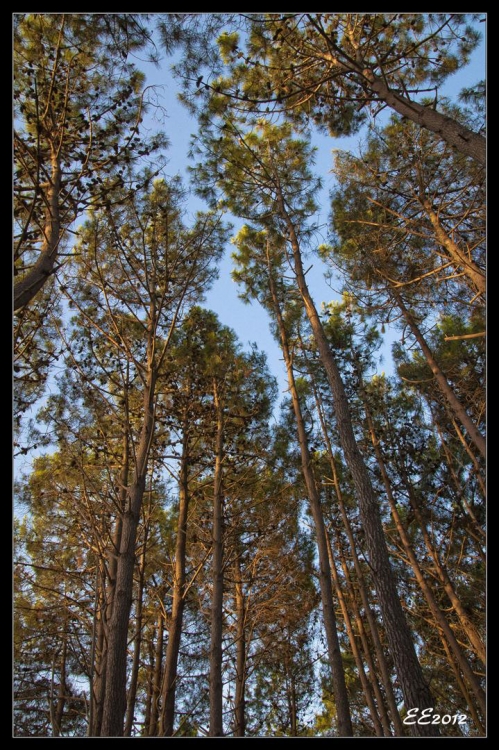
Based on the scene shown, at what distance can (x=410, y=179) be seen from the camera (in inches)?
257

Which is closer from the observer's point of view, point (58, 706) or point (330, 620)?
point (330, 620)

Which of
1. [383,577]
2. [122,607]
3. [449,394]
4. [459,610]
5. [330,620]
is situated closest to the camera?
[122,607]

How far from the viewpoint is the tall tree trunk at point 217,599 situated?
5.42 m

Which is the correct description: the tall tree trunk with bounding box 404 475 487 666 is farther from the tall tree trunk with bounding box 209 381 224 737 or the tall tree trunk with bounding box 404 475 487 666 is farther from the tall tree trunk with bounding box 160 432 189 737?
the tall tree trunk with bounding box 160 432 189 737

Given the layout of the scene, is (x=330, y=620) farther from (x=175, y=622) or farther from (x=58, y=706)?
(x=58, y=706)

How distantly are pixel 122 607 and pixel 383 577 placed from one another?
89.8 inches

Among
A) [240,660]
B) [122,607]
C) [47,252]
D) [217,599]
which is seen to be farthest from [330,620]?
[47,252]

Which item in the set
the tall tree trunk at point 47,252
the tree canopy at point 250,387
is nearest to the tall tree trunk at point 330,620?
Answer: the tree canopy at point 250,387

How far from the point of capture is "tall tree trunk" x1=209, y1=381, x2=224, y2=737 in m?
5.42

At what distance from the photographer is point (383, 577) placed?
410cm

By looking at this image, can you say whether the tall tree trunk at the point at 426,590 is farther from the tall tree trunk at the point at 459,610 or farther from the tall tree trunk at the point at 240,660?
the tall tree trunk at the point at 240,660

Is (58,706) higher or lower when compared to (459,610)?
lower
